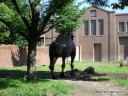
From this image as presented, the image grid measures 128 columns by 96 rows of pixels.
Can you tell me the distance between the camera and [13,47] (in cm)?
3284

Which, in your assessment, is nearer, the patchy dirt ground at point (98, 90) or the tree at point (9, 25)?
the patchy dirt ground at point (98, 90)

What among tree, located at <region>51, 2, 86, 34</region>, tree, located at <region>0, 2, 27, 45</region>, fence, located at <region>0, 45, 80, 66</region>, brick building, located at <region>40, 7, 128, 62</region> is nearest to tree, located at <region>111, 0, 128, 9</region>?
tree, located at <region>51, 2, 86, 34</region>

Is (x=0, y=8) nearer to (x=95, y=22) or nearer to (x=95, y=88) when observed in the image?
(x=95, y=88)

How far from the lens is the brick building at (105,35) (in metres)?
55.8

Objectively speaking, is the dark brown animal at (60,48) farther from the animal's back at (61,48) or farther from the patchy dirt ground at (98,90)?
the patchy dirt ground at (98,90)

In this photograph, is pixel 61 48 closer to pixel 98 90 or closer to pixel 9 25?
pixel 9 25

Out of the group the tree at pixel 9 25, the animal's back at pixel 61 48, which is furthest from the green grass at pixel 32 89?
the animal's back at pixel 61 48

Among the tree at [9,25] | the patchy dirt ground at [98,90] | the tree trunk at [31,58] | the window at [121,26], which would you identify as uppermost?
the window at [121,26]

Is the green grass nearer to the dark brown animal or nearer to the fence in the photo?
the dark brown animal

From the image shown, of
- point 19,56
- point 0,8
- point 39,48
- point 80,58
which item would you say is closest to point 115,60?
point 80,58

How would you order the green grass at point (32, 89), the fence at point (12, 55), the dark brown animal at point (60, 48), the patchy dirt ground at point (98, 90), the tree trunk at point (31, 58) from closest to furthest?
1. the green grass at point (32, 89)
2. the patchy dirt ground at point (98, 90)
3. the tree trunk at point (31, 58)
4. the dark brown animal at point (60, 48)
5. the fence at point (12, 55)

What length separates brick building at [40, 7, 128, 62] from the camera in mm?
55781

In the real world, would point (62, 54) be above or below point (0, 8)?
below

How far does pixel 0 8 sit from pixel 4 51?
5037 mm
